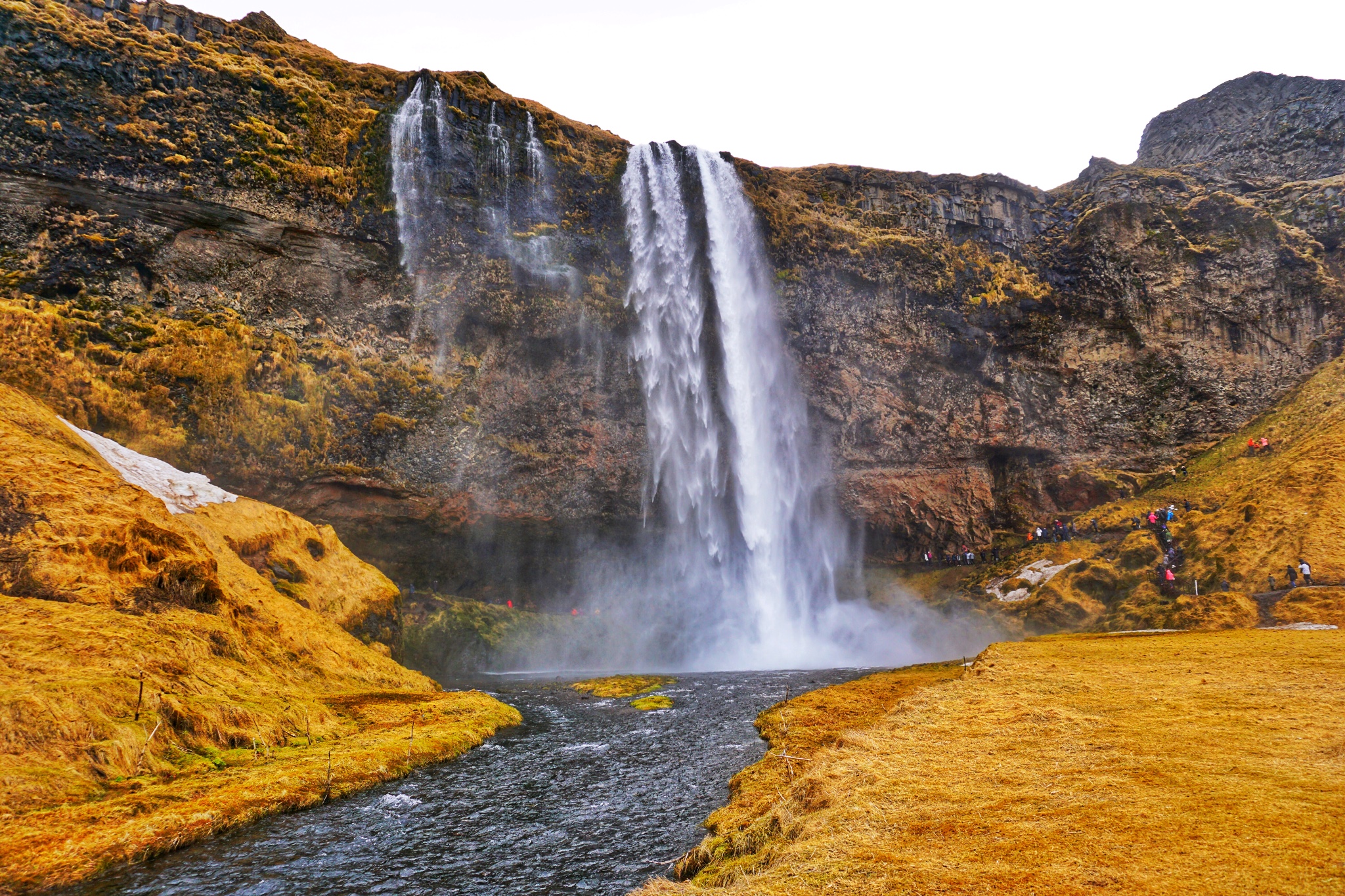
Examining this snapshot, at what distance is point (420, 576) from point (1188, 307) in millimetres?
55112

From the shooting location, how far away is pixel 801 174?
5125 centimetres

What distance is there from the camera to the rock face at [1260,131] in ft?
185

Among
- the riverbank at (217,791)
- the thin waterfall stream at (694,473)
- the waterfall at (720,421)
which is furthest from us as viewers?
the waterfall at (720,421)

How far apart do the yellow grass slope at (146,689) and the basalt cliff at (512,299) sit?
13402 millimetres

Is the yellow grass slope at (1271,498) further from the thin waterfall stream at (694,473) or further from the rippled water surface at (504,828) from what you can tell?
the rippled water surface at (504,828)

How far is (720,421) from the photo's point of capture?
152 ft

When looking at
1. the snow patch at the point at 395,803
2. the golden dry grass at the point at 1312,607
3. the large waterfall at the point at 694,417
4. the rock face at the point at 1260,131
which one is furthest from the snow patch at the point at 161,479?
the rock face at the point at 1260,131

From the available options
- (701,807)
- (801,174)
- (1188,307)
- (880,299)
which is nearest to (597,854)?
(701,807)

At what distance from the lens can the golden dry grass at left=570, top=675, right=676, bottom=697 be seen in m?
27.5

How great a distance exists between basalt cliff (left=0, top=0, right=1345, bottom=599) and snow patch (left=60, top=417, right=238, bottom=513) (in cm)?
492

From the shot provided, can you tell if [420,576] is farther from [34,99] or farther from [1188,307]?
[1188,307]

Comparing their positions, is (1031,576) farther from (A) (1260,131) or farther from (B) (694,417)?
(A) (1260,131)

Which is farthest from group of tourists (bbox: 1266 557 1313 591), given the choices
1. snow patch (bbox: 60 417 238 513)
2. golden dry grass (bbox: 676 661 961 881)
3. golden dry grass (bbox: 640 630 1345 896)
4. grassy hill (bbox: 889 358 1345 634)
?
snow patch (bbox: 60 417 238 513)

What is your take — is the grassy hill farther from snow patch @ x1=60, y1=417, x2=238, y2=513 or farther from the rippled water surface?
snow patch @ x1=60, y1=417, x2=238, y2=513
